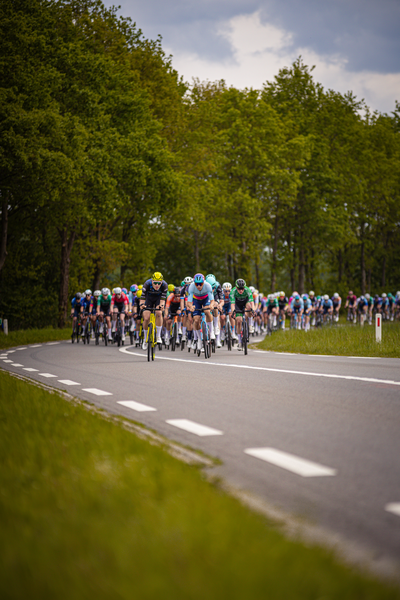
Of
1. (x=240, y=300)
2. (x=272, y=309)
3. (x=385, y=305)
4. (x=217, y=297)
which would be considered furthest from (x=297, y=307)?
(x=385, y=305)

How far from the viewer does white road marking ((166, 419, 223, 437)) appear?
7324 millimetres

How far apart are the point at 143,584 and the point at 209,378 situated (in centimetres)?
1006

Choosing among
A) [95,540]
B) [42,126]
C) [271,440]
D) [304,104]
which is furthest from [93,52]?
[95,540]

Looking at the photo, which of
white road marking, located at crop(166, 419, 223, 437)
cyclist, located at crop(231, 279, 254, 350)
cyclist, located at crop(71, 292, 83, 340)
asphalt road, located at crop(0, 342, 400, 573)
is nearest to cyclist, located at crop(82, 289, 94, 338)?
cyclist, located at crop(71, 292, 83, 340)

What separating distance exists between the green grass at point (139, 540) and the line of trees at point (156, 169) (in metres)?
25.3

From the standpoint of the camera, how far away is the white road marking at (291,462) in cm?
560

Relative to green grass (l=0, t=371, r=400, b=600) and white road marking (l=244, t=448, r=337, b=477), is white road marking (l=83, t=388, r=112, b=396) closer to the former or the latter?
white road marking (l=244, t=448, r=337, b=477)

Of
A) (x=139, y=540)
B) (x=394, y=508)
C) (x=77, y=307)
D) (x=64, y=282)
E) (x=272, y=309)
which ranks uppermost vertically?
(x=64, y=282)

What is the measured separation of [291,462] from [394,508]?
1362 millimetres

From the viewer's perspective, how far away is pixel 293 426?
7.60m

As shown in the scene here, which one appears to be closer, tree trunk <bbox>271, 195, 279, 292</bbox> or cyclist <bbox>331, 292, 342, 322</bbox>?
cyclist <bbox>331, 292, 342, 322</bbox>

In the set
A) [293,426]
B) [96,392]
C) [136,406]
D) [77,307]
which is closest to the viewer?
[293,426]

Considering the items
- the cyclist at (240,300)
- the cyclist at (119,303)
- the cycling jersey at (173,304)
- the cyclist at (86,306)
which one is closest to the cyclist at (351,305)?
the cyclist at (86,306)

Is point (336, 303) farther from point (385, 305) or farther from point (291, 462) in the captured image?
point (291, 462)
